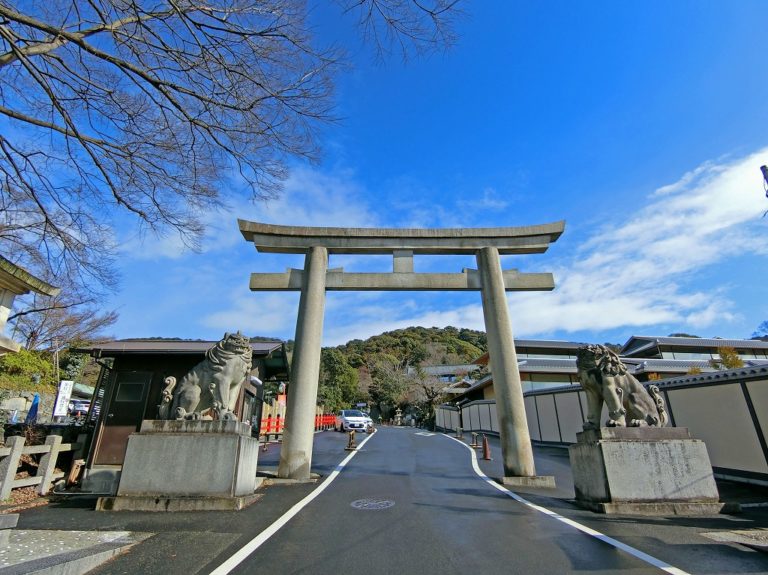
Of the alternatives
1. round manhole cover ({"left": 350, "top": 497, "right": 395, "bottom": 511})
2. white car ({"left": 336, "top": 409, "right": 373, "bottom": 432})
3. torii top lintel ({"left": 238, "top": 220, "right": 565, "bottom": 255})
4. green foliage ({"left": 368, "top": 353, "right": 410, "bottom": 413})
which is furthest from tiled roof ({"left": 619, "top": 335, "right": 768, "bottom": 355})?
round manhole cover ({"left": 350, "top": 497, "right": 395, "bottom": 511})

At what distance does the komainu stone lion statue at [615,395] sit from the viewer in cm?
681

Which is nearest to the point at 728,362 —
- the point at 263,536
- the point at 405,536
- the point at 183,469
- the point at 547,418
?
the point at 547,418

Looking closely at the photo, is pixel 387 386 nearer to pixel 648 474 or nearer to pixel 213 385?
pixel 213 385

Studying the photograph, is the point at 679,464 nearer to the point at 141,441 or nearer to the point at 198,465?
the point at 198,465

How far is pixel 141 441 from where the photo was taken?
6535mm

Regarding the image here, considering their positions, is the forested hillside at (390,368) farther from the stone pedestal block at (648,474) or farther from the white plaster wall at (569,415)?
the stone pedestal block at (648,474)

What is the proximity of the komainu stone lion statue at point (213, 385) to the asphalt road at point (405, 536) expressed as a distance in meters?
1.68

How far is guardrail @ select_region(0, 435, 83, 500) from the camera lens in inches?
302

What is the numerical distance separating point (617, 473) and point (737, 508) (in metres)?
1.96

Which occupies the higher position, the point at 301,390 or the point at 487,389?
the point at 487,389

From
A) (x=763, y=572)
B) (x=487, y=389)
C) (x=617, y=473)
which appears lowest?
(x=763, y=572)

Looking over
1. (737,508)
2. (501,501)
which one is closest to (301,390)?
(501,501)

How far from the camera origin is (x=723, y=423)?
1039 centimetres

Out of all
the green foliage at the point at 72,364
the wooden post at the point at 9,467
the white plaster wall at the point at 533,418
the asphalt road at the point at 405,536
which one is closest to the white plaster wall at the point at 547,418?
the white plaster wall at the point at 533,418
